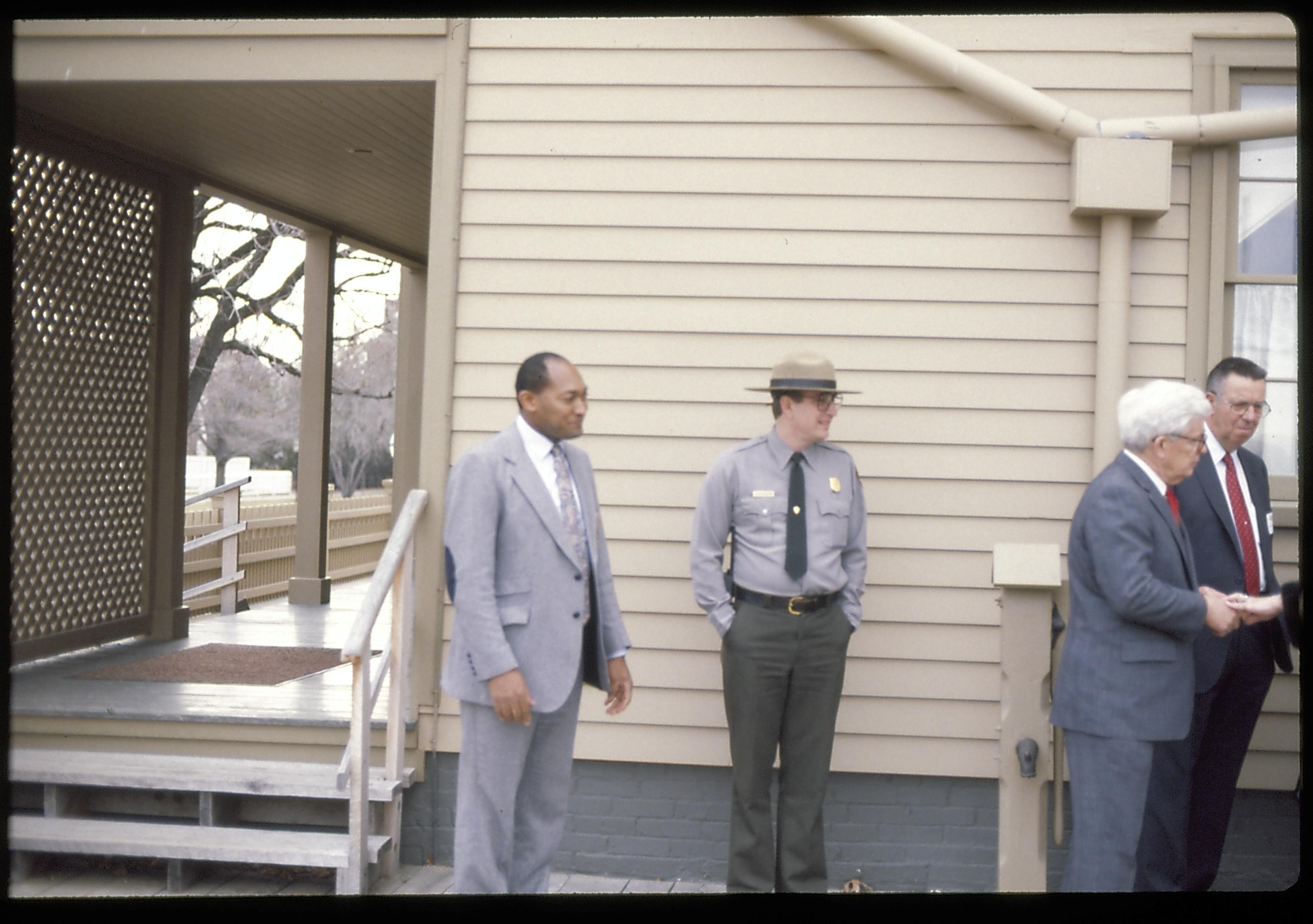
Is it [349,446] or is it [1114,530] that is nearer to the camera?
[1114,530]

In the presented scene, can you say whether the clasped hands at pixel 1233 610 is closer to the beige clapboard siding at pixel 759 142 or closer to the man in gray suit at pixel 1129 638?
the man in gray suit at pixel 1129 638

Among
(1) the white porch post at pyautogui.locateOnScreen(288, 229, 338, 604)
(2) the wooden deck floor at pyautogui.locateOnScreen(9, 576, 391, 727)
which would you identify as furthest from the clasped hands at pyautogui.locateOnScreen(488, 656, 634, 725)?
(1) the white porch post at pyautogui.locateOnScreen(288, 229, 338, 604)

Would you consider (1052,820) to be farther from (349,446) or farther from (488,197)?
(349,446)

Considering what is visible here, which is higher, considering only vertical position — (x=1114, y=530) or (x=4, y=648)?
(x=1114, y=530)

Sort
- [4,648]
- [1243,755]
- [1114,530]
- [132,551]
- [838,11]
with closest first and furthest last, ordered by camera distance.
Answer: [1114,530] → [1243,755] → [838,11] → [4,648] → [132,551]

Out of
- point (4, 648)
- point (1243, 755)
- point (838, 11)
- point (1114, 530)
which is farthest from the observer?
point (4, 648)

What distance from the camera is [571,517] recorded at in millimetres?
3455

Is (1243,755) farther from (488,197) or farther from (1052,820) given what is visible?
(488,197)

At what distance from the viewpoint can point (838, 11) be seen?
4340 mm

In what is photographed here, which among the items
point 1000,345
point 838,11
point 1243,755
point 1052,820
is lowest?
point 1052,820

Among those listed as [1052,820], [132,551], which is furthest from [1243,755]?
[132,551]

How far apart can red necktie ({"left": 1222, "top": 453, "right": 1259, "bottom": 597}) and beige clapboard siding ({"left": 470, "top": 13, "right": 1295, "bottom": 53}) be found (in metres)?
1.68

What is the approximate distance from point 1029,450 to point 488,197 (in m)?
2.30

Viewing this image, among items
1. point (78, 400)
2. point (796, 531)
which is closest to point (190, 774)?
point (796, 531)
